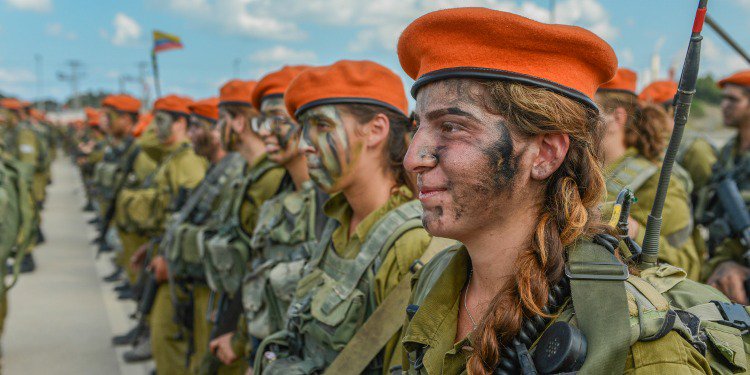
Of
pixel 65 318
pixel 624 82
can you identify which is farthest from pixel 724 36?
pixel 65 318

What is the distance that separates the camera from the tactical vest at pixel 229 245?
3920mm

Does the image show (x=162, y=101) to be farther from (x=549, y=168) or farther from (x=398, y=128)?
(x=549, y=168)

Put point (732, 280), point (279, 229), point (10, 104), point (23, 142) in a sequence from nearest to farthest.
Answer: point (279, 229) → point (732, 280) → point (23, 142) → point (10, 104)

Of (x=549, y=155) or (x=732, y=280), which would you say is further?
(x=732, y=280)

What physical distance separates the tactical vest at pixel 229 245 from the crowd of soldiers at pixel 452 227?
0.05 ft

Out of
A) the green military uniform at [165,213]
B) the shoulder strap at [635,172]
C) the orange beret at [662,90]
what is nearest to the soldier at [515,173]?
the shoulder strap at [635,172]

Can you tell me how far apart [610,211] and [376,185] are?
1.29 metres

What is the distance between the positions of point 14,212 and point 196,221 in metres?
1.32

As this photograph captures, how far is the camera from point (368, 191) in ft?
8.78

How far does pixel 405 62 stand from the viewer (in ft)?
5.57

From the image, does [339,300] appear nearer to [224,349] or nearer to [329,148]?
[329,148]

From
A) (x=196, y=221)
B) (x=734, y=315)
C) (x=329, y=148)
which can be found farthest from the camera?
(x=196, y=221)

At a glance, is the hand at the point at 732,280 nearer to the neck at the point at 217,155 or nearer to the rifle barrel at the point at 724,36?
the rifle barrel at the point at 724,36

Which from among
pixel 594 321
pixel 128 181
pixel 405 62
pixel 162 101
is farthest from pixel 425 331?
pixel 128 181
